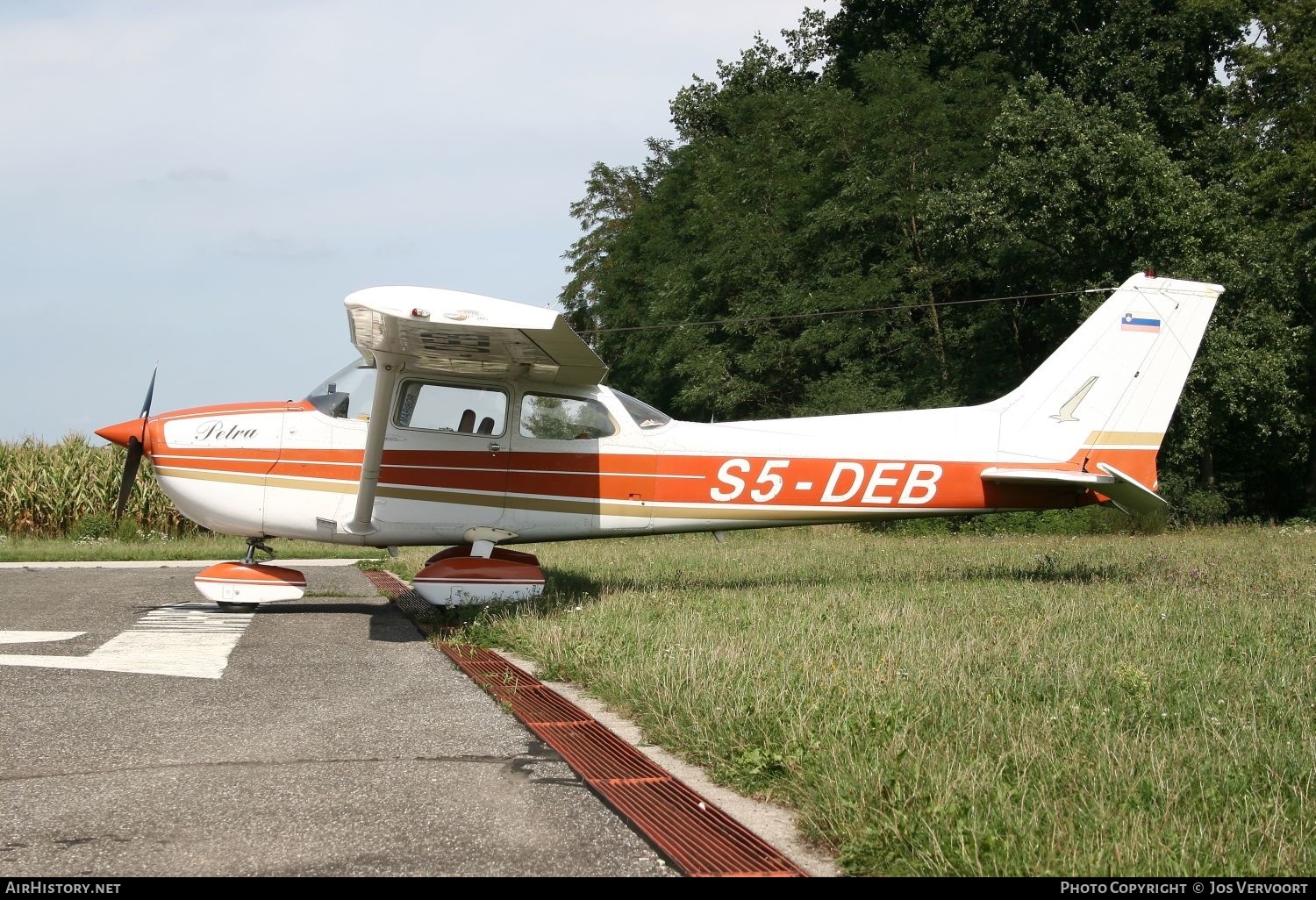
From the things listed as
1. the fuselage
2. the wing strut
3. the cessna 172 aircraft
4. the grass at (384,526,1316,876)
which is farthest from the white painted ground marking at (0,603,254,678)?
the grass at (384,526,1316,876)

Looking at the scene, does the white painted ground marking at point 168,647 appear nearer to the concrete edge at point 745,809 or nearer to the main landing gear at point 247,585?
the main landing gear at point 247,585

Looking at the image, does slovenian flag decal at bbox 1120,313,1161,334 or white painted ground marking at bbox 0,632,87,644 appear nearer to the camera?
white painted ground marking at bbox 0,632,87,644

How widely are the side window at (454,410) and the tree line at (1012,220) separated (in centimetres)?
1205

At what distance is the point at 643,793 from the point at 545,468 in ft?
20.5

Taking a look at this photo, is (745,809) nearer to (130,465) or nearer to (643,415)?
(643,415)

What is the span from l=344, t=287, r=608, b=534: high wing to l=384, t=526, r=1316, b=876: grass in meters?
2.00

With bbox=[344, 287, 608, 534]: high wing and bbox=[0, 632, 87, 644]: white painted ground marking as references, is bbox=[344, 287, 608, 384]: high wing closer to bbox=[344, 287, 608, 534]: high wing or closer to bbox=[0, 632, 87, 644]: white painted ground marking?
bbox=[344, 287, 608, 534]: high wing

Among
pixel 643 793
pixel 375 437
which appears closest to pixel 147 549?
pixel 375 437

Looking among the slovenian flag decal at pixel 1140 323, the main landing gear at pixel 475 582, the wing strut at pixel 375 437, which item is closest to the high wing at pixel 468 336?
the wing strut at pixel 375 437

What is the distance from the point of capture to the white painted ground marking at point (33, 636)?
8.76 meters

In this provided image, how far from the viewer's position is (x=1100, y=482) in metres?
10.8

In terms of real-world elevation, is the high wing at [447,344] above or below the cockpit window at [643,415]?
above

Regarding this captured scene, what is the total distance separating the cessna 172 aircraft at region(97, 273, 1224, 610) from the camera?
10.3m
